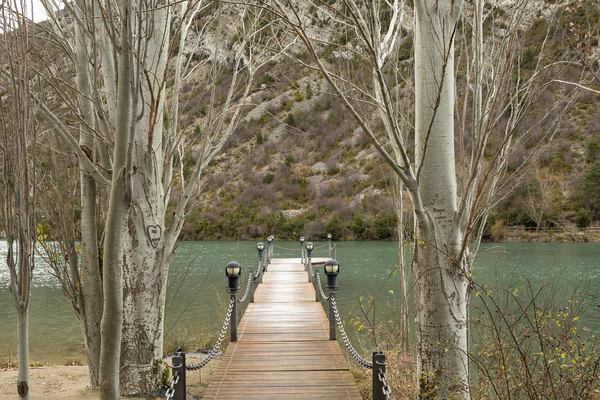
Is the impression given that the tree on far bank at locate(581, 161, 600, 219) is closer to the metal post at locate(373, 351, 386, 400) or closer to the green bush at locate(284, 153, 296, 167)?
the green bush at locate(284, 153, 296, 167)

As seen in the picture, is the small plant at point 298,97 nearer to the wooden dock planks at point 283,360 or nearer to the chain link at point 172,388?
the wooden dock planks at point 283,360

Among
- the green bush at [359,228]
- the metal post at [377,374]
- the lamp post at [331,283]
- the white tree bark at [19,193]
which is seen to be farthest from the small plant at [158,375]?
the green bush at [359,228]

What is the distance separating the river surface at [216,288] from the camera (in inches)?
422

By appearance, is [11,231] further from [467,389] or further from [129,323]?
[467,389]

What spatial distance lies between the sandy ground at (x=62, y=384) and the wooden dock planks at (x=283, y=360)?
86 centimetres

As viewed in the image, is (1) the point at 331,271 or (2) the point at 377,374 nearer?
(2) the point at 377,374

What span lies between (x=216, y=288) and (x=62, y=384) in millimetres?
11564

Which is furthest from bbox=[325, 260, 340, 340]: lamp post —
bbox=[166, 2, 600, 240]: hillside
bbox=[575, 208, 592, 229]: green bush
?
bbox=[575, 208, 592, 229]: green bush

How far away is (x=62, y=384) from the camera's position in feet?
20.5

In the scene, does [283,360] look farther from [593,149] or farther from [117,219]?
[593,149]

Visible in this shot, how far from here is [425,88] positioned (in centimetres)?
351

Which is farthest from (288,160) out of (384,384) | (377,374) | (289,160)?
(384,384)

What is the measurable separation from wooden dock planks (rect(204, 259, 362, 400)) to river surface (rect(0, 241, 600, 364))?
115cm

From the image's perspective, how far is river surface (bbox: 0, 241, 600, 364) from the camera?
10.7 metres
